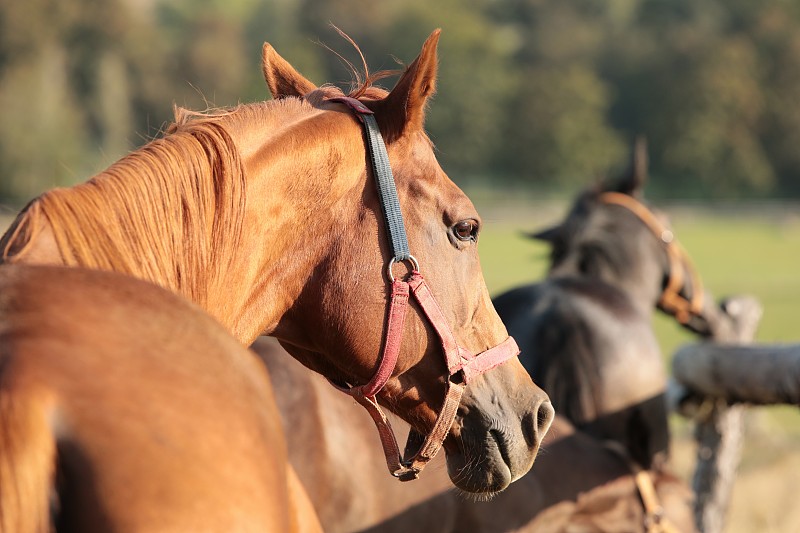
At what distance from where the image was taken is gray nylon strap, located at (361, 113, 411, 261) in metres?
2.40

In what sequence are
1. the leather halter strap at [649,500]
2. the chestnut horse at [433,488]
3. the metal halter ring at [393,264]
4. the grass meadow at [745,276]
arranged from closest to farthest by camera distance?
the metal halter ring at [393,264] → the chestnut horse at [433,488] → the leather halter strap at [649,500] → the grass meadow at [745,276]

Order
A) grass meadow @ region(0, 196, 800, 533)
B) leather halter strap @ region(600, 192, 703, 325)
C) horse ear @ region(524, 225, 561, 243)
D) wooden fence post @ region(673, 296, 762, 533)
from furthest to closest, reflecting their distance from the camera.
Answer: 1. grass meadow @ region(0, 196, 800, 533)
2. leather halter strap @ region(600, 192, 703, 325)
3. horse ear @ region(524, 225, 561, 243)
4. wooden fence post @ region(673, 296, 762, 533)

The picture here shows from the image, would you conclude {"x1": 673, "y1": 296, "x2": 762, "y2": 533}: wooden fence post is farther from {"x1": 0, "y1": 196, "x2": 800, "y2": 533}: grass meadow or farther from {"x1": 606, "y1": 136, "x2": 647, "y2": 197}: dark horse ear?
{"x1": 606, "y1": 136, "x2": 647, "y2": 197}: dark horse ear

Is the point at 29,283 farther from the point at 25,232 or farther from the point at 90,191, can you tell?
the point at 90,191

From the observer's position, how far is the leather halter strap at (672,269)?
651 cm

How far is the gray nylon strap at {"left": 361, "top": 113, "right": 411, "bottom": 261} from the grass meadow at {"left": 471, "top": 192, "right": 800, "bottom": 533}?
568mm

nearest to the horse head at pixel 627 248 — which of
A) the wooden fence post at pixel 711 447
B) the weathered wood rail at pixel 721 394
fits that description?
the weathered wood rail at pixel 721 394

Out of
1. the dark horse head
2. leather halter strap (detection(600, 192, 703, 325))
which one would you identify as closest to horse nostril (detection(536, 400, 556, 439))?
the dark horse head

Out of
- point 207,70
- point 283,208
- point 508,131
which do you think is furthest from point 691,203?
point 283,208

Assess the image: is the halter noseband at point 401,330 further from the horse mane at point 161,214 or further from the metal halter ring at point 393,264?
the horse mane at point 161,214

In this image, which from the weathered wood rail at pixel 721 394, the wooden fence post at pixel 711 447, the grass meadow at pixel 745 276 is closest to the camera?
the weathered wood rail at pixel 721 394

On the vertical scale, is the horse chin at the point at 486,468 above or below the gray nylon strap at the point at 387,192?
below

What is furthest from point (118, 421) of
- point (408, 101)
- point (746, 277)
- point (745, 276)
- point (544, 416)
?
point (745, 276)

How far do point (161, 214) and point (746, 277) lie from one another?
27.6 meters
